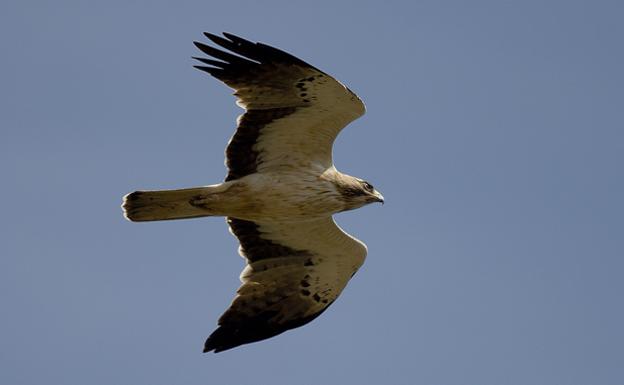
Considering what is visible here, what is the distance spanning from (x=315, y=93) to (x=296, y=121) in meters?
0.45

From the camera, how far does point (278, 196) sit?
492 inches

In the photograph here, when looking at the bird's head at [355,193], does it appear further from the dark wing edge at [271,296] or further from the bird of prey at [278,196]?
the dark wing edge at [271,296]

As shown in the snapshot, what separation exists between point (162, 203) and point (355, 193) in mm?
2236

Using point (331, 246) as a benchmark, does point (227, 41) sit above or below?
above

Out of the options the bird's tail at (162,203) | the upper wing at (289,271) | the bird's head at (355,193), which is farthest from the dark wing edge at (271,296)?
the bird's tail at (162,203)

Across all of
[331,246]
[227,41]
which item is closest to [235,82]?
[227,41]

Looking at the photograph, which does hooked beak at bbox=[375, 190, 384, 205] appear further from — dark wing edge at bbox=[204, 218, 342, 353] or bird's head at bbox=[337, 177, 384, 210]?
dark wing edge at bbox=[204, 218, 342, 353]

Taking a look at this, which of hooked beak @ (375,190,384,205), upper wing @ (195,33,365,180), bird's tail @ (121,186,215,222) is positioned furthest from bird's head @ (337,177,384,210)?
bird's tail @ (121,186,215,222)

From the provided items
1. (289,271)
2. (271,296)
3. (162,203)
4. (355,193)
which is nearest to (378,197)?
(355,193)

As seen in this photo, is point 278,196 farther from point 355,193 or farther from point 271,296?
point 271,296

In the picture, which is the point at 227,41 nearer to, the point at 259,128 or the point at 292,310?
the point at 259,128

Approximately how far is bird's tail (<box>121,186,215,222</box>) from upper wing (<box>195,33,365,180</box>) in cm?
60

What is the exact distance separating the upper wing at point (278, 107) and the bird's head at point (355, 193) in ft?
1.07

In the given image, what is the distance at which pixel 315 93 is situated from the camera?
40.2 feet
